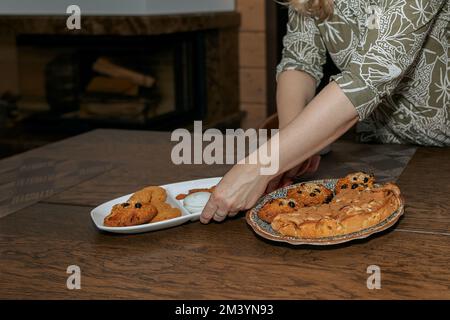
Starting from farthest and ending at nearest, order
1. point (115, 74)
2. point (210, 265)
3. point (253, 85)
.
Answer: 1. point (253, 85)
2. point (115, 74)
3. point (210, 265)

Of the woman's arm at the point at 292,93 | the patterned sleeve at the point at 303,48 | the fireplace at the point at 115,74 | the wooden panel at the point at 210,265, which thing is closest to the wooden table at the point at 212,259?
the wooden panel at the point at 210,265

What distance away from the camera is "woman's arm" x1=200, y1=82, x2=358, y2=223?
1.04m

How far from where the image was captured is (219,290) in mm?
799

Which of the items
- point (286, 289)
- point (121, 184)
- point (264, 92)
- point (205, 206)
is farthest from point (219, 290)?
point (264, 92)

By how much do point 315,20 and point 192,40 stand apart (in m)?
2.21

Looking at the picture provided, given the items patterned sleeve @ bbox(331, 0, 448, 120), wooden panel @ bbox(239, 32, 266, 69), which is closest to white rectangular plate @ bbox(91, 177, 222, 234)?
patterned sleeve @ bbox(331, 0, 448, 120)

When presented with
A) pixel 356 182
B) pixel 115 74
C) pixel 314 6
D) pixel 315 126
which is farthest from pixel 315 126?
pixel 115 74

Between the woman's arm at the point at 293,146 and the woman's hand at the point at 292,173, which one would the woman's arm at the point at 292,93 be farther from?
the woman's arm at the point at 293,146

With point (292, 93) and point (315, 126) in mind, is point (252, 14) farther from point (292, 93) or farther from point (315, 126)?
point (315, 126)

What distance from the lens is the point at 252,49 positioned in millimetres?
3969

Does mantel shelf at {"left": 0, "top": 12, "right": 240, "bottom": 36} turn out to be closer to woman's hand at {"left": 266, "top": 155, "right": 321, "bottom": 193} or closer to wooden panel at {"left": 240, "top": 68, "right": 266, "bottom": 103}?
wooden panel at {"left": 240, "top": 68, "right": 266, "bottom": 103}

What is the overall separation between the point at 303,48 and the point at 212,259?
810 mm

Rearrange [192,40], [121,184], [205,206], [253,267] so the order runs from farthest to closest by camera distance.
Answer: [192,40] → [121,184] → [205,206] → [253,267]
